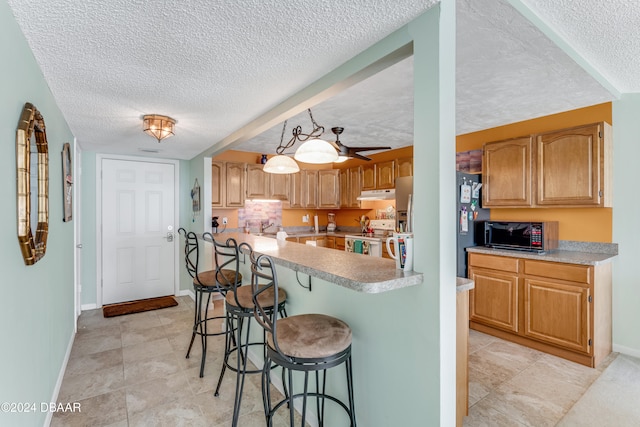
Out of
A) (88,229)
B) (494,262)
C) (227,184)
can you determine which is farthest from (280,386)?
(88,229)

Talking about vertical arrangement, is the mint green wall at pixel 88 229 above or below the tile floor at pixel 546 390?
above

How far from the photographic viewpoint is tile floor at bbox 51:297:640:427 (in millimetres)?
2066

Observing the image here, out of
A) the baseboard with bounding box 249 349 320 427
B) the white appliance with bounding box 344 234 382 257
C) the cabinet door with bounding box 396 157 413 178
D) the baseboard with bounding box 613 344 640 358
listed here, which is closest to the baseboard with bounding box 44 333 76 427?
the baseboard with bounding box 249 349 320 427

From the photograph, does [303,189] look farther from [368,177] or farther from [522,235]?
[522,235]

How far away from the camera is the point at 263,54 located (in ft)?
5.77

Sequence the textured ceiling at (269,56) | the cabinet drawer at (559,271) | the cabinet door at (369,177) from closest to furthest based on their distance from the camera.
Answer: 1. the textured ceiling at (269,56)
2. the cabinet drawer at (559,271)
3. the cabinet door at (369,177)

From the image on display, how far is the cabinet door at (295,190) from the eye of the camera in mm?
5566

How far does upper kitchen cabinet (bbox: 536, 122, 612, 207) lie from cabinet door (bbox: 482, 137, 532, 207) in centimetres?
11

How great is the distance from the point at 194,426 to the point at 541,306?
3.04 m

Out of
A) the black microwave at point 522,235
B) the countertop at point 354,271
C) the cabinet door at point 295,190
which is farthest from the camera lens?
the cabinet door at point 295,190

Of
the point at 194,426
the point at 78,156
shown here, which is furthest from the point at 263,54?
the point at 78,156

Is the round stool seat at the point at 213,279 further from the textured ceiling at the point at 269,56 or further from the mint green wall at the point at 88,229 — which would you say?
the mint green wall at the point at 88,229

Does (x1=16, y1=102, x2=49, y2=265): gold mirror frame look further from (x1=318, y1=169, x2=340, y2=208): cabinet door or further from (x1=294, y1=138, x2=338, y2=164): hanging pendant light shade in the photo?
(x1=318, y1=169, x2=340, y2=208): cabinet door

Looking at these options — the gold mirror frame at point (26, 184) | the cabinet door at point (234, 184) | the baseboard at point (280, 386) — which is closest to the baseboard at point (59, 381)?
the gold mirror frame at point (26, 184)
